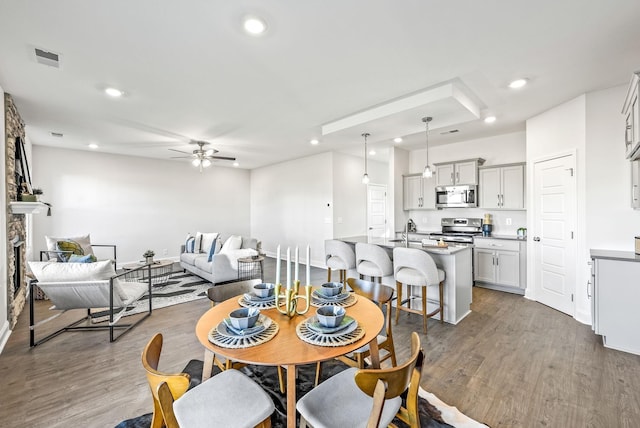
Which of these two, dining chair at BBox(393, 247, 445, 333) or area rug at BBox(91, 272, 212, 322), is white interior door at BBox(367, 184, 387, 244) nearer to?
dining chair at BBox(393, 247, 445, 333)

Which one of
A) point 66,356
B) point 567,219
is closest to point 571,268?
point 567,219

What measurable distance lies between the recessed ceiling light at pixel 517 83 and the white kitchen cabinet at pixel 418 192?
2.76 m

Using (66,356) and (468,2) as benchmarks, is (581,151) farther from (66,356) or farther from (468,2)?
(66,356)

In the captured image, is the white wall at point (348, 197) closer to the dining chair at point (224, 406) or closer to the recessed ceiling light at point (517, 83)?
the recessed ceiling light at point (517, 83)

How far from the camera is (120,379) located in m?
A: 2.35

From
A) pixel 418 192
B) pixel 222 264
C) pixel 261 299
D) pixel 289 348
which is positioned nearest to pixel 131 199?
pixel 222 264

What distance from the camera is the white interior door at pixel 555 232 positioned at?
11.9 ft

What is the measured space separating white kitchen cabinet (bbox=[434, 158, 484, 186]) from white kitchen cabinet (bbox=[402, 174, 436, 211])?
21 cm

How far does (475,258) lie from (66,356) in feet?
18.4

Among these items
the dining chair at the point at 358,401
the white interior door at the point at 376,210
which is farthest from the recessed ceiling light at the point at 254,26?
the white interior door at the point at 376,210

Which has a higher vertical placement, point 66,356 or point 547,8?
point 547,8

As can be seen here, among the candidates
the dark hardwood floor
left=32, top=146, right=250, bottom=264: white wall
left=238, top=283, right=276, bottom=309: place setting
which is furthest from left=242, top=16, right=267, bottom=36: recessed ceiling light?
left=32, top=146, right=250, bottom=264: white wall

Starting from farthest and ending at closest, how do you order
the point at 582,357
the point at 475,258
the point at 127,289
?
Result: the point at 475,258 < the point at 127,289 < the point at 582,357

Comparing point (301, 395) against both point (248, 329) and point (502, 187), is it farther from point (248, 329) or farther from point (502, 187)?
point (502, 187)
